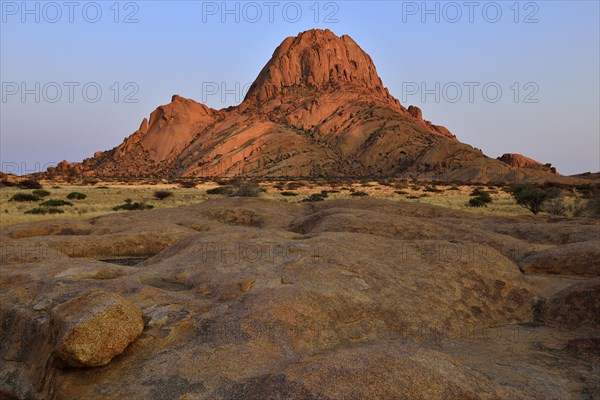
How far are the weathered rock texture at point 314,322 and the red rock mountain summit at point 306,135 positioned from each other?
9922 cm

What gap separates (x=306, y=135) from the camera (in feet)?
442

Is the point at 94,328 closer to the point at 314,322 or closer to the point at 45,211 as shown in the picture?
the point at 314,322

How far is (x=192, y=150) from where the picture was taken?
139 metres

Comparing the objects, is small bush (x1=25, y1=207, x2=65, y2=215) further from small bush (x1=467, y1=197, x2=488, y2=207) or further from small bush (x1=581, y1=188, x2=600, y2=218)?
small bush (x1=581, y1=188, x2=600, y2=218)

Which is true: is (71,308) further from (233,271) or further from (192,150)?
(192,150)

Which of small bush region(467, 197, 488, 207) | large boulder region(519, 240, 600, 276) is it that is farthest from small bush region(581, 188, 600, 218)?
large boulder region(519, 240, 600, 276)

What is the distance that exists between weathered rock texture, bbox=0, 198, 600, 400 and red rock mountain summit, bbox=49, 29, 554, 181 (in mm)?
99225

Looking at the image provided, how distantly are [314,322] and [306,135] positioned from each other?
129 m

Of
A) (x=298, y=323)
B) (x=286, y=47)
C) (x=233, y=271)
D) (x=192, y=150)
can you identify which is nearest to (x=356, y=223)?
(x=233, y=271)

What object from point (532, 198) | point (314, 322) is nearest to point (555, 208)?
point (532, 198)

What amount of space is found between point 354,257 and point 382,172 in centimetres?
11420

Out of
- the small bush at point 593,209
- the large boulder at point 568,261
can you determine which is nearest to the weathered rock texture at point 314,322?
the large boulder at point 568,261

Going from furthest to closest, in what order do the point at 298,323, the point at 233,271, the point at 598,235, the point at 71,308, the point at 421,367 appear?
the point at 598,235
the point at 233,271
the point at 298,323
the point at 71,308
the point at 421,367

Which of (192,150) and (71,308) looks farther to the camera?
(192,150)
